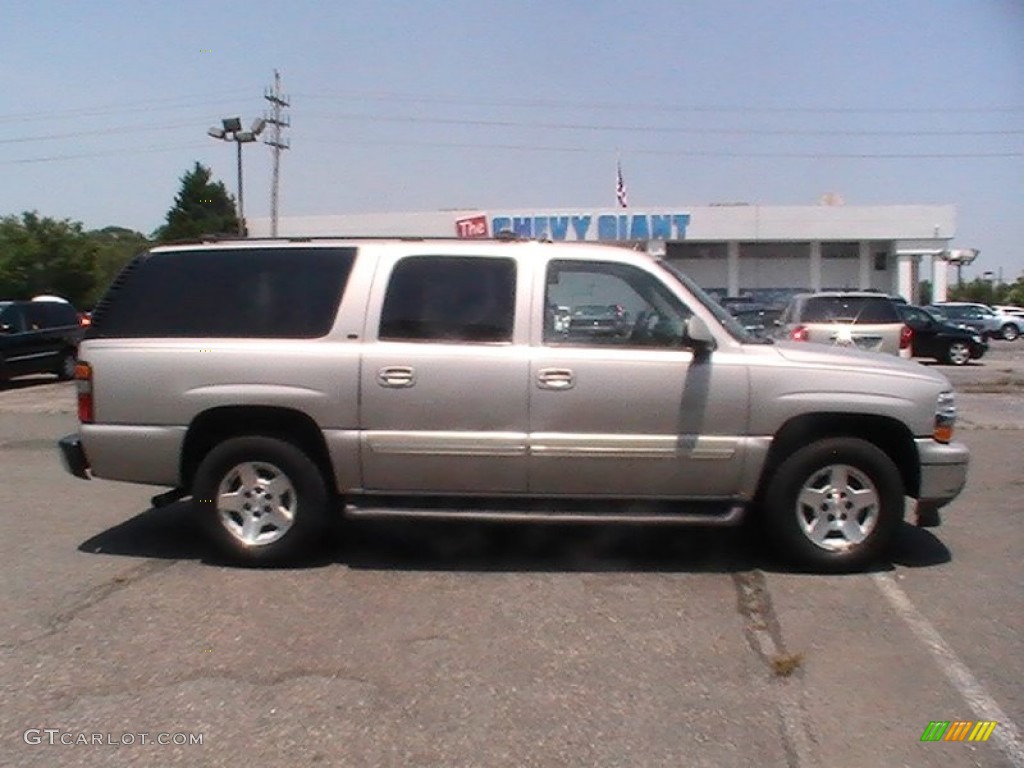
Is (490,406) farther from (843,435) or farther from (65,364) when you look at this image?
(65,364)

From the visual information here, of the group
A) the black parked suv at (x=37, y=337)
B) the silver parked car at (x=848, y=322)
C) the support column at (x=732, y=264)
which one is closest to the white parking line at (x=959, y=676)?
the silver parked car at (x=848, y=322)

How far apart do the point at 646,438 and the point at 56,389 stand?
52.2 ft

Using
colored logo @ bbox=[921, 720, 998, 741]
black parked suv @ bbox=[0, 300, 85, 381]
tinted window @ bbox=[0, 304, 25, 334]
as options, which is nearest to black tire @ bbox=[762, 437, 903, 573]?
colored logo @ bbox=[921, 720, 998, 741]

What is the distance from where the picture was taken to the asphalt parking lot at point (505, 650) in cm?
409

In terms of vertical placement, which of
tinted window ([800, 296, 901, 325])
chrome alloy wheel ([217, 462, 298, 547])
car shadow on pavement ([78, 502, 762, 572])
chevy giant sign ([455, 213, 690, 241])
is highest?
chevy giant sign ([455, 213, 690, 241])

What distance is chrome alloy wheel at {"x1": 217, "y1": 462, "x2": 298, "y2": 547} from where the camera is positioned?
6461mm

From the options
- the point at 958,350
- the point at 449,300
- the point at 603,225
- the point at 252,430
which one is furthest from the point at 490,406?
the point at 603,225

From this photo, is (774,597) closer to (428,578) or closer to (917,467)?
(917,467)

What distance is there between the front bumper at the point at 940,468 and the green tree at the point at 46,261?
45479 mm

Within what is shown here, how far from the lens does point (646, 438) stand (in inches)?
242

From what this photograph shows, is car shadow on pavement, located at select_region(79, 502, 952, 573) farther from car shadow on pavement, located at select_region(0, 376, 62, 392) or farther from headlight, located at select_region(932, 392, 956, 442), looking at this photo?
car shadow on pavement, located at select_region(0, 376, 62, 392)

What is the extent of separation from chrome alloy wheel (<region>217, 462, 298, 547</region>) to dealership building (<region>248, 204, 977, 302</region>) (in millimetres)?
42609

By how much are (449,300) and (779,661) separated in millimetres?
2871

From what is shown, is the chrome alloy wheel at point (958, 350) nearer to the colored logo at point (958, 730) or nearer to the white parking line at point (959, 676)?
the white parking line at point (959, 676)
